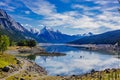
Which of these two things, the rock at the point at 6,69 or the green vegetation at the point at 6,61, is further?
the green vegetation at the point at 6,61

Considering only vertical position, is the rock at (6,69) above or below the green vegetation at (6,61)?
below

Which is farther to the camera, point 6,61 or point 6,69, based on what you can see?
point 6,61

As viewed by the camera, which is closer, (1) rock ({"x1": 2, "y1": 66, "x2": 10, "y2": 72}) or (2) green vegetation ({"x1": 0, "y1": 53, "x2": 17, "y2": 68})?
(1) rock ({"x1": 2, "y1": 66, "x2": 10, "y2": 72})

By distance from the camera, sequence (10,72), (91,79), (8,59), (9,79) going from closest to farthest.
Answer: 1. (91,79)
2. (9,79)
3. (10,72)
4. (8,59)

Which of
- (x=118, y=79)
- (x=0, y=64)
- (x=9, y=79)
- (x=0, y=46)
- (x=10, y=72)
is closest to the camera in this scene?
(x=118, y=79)

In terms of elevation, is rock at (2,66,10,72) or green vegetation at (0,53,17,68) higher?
green vegetation at (0,53,17,68)

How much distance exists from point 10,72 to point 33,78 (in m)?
11.6

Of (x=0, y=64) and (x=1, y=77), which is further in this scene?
(x=0, y=64)

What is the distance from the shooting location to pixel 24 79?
91.6m

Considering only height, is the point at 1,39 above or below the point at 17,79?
above

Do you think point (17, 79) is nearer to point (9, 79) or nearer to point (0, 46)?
point (9, 79)

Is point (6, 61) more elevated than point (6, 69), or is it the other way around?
point (6, 61)

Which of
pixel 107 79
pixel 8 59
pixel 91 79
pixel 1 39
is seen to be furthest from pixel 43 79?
pixel 1 39

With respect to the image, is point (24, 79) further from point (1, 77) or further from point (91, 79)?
point (91, 79)
